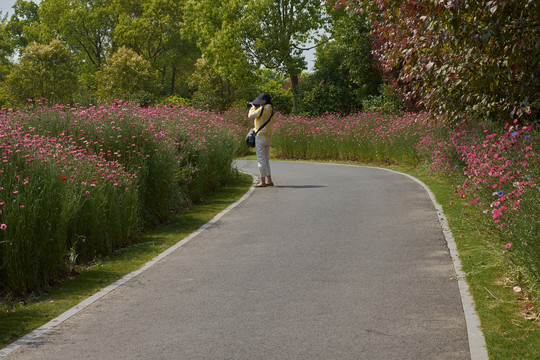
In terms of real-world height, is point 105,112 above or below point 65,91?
below

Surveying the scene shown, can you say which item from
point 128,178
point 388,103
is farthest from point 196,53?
point 128,178

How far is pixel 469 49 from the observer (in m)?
9.87

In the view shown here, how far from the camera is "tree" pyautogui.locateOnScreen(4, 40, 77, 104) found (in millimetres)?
54938

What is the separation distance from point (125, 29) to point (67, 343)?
68.0 metres

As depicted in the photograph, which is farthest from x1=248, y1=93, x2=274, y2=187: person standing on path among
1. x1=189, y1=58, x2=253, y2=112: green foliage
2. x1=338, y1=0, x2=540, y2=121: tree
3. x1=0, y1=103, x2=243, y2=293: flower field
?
x1=189, y1=58, x2=253, y2=112: green foliage

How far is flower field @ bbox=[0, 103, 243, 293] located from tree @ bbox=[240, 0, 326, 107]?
100 ft

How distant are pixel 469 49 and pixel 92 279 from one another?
6.53m

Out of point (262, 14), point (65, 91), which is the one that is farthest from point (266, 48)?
point (65, 91)

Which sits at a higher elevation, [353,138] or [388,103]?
[388,103]

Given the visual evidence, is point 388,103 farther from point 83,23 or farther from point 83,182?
point 83,23

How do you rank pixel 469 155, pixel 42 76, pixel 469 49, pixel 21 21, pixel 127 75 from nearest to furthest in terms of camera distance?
pixel 469 49 → pixel 469 155 → pixel 42 76 → pixel 127 75 → pixel 21 21

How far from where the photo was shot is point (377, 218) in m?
11.7

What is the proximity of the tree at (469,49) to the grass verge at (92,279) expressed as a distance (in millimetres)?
4912

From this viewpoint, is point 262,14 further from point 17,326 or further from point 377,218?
point 17,326
